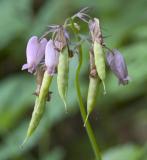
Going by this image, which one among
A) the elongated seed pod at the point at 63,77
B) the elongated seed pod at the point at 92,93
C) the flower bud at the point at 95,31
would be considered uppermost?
the flower bud at the point at 95,31

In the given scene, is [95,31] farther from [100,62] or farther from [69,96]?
[69,96]

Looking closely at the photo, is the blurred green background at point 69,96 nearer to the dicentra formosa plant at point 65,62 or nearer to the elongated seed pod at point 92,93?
the dicentra formosa plant at point 65,62

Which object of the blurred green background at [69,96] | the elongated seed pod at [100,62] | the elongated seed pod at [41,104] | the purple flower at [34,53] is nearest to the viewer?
Answer: the elongated seed pod at [100,62]

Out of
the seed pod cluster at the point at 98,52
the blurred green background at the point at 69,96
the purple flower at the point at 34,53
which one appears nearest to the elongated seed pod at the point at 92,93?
the seed pod cluster at the point at 98,52

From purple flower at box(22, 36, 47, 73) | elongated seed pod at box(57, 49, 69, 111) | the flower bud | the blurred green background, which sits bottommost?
the blurred green background

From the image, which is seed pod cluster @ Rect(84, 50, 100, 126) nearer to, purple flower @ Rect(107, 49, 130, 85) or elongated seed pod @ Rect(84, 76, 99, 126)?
elongated seed pod @ Rect(84, 76, 99, 126)

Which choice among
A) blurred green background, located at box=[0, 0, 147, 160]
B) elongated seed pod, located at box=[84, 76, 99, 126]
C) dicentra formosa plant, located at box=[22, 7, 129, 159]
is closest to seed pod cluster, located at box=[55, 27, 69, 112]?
dicentra formosa plant, located at box=[22, 7, 129, 159]

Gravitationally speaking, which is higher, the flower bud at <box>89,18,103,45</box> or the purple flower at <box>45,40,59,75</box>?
the flower bud at <box>89,18,103,45</box>
